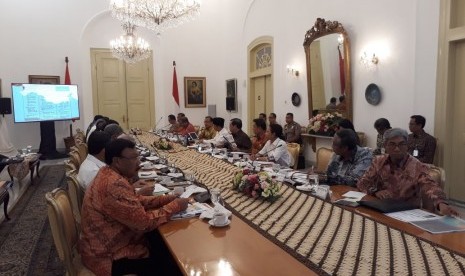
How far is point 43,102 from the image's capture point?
988 centimetres

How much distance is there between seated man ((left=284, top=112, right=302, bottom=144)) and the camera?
7871 mm

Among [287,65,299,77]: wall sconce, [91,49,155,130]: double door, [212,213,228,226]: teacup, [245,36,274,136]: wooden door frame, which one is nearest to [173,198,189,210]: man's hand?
[212,213,228,226]: teacup

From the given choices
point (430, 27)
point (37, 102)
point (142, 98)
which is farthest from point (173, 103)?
point (430, 27)

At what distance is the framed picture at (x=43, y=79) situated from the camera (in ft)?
33.6

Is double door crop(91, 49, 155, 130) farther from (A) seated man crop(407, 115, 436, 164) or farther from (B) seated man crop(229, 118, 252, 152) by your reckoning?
(A) seated man crop(407, 115, 436, 164)

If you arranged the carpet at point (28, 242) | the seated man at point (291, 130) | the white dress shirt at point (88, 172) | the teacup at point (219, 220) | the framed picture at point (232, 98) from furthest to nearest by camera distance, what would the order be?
the framed picture at point (232, 98) → the seated man at point (291, 130) → the carpet at point (28, 242) → the white dress shirt at point (88, 172) → the teacup at point (219, 220)

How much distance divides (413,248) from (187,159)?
3.35 metres

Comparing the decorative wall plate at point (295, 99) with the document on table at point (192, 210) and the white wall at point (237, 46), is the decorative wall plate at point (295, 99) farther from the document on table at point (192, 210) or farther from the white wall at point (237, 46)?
the document on table at point (192, 210)

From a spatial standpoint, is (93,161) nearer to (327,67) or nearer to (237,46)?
(327,67)

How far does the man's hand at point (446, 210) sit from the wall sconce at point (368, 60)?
423 cm

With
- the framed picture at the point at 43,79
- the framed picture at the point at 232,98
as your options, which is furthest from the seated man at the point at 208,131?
the framed picture at the point at 43,79

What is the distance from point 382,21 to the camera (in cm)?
596

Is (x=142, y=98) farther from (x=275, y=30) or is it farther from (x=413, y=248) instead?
(x=413, y=248)

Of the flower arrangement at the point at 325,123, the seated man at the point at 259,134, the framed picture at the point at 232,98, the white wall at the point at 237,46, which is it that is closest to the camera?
the white wall at the point at 237,46
